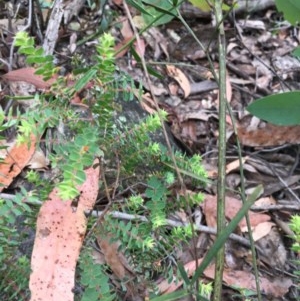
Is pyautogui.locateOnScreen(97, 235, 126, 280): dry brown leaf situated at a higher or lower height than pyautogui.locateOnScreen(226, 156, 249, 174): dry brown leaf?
higher

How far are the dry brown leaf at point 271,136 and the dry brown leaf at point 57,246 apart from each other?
3.97ft

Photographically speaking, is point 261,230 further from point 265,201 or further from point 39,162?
point 39,162

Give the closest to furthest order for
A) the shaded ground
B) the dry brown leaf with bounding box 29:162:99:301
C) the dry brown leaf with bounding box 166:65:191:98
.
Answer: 1. the dry brown leaf with bounding box 29:162:99:301
2. the shaded ground
3. the dry brown leaf with bounding box 166:65:191:98

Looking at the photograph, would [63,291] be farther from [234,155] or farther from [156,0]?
[234,155]

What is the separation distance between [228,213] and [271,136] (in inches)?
16.9

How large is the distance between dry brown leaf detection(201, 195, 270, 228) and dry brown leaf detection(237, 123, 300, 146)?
0.32m

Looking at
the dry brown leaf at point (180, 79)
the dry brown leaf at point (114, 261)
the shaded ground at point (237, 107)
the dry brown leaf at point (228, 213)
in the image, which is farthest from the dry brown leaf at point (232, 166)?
the dry brown leaf at point (114, 261)

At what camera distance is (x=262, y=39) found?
2.60 m

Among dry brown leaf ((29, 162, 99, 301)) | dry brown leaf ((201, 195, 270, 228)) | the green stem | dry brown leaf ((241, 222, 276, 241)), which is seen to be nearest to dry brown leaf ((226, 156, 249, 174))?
dry brown leaf ((201, 195, 270, 228))

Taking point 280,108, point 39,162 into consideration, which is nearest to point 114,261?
point 39,162

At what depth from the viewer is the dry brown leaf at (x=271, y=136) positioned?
1.99m

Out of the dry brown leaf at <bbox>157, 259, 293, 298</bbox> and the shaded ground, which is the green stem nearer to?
the shaded ground

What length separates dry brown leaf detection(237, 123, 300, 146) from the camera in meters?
1.99

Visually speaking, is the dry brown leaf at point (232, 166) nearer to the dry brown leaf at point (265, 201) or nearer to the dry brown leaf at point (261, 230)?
the dry brown leaf at point (265, 201)
